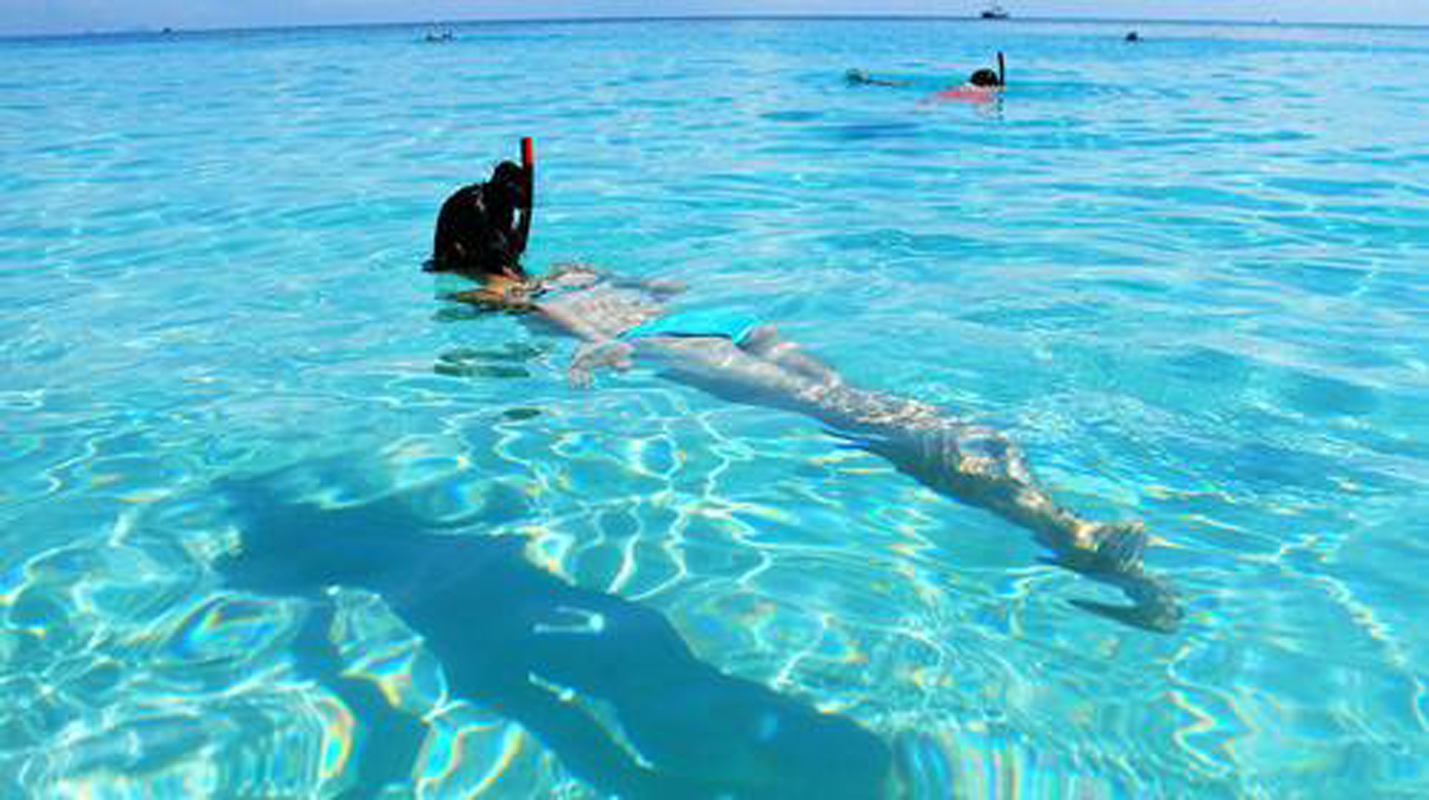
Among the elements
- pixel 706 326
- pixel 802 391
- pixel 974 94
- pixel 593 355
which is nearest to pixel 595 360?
pixel 593 355

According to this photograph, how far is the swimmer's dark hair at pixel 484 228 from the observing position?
581cm

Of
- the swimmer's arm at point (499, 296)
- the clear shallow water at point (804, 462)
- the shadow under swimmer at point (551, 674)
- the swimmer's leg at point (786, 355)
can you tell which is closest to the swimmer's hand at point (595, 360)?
the clear shallow water at point (804, 462)

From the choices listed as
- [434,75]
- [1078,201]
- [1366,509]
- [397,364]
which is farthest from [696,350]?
[434,75]

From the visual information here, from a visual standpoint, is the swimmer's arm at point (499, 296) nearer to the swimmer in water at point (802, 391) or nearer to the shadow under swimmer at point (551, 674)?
the swimmer in water at point (802, 391)

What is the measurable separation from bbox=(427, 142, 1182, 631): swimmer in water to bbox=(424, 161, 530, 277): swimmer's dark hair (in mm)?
23

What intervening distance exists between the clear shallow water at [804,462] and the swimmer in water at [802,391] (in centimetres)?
11

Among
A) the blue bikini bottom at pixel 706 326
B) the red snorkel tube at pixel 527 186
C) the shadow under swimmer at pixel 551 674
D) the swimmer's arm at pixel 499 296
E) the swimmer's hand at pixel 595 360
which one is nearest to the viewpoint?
the shadow under swimmer at pixel 551 674

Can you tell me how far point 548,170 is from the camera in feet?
38.9

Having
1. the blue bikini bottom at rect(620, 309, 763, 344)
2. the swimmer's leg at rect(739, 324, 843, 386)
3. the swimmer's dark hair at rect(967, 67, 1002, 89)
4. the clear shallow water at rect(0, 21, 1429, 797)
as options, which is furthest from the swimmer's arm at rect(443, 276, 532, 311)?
the swimmer's dark hair at rect(967, 67, 1002, 89)

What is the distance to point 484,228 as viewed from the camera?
603cm

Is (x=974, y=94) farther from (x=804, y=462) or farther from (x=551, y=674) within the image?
(x=551, y=674)

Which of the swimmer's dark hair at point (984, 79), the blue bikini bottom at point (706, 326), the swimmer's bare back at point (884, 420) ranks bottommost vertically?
the swimmer's bare back at point (884, 420)

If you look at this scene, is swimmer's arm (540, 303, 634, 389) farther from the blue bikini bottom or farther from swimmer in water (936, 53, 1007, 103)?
swimmer in water (936, 53, 1007, 103)

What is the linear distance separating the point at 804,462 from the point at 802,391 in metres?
0.42
